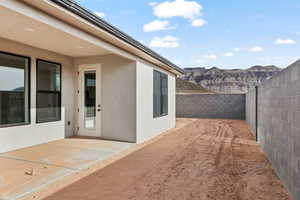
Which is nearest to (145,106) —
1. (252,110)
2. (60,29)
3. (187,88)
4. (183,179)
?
(183,179)

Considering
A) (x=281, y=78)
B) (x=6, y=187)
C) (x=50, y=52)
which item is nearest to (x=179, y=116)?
(x=50, y=52)

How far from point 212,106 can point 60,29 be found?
12.4 metres

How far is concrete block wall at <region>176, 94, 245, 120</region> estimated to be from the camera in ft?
44.6

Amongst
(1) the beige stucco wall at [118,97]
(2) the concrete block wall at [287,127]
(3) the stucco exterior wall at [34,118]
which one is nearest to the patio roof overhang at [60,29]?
(3) the stucco exterior wall at [34,118]

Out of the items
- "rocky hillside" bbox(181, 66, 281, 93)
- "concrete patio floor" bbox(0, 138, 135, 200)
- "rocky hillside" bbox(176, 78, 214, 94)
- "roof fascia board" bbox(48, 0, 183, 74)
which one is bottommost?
"concrete patio floor" bbox(0, 138, 135, 200)

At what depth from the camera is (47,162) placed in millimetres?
3895

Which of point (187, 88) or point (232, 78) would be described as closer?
point (187, 88)

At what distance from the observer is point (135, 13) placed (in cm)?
1206

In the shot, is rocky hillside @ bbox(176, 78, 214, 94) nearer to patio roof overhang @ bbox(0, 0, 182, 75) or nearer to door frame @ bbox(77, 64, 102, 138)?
door frame @ bbox(77, 64, 102, 138)

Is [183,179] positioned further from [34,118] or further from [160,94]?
[160,94]

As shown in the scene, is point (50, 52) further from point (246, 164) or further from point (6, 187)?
point (246, 164)

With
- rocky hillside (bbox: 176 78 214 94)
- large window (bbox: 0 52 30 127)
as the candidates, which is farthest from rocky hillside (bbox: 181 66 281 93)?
large window (bbox: 0 52 30 127)

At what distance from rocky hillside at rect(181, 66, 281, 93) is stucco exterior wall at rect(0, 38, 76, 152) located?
3490cm

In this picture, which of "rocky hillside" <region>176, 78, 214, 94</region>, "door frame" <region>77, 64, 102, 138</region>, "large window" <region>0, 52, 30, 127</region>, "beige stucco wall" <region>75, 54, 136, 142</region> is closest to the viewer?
"large window" <region>0, 52, 30, 127</region>
